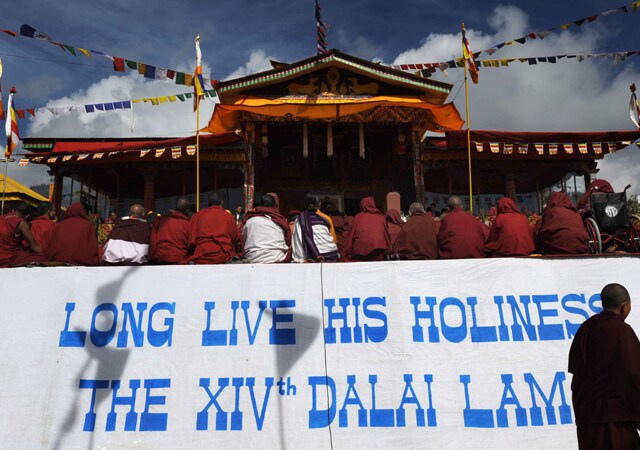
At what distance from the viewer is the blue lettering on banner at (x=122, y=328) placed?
14.4 feet

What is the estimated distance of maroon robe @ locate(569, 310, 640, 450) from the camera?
3014 millimetres

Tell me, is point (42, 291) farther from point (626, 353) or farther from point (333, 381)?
point (626, 353)

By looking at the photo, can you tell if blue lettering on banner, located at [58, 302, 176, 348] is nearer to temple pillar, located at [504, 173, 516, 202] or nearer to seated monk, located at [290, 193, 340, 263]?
seated monk, located at [290, 193, 340, 263]

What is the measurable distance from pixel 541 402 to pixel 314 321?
2.12 metres

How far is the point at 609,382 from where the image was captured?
308cm

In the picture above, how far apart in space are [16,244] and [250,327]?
3434 millimetres

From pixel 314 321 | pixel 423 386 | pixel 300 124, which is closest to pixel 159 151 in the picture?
pixel 300 124

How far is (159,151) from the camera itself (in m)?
12.8

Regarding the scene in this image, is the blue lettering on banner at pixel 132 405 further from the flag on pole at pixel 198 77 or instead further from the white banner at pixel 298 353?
the flag on pole at pixel 198 77

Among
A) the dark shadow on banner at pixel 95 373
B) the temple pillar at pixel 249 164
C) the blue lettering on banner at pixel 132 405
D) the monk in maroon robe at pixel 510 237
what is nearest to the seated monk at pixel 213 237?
the dark shadow on banner at pixel 95 373

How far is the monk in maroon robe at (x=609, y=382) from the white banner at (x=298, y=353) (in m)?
0.97

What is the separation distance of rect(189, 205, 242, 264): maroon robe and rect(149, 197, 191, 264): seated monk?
0.11 metres

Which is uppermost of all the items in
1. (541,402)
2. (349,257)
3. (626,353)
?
(349,257)

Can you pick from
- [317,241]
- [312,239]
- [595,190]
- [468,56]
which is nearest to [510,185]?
[468,56]
